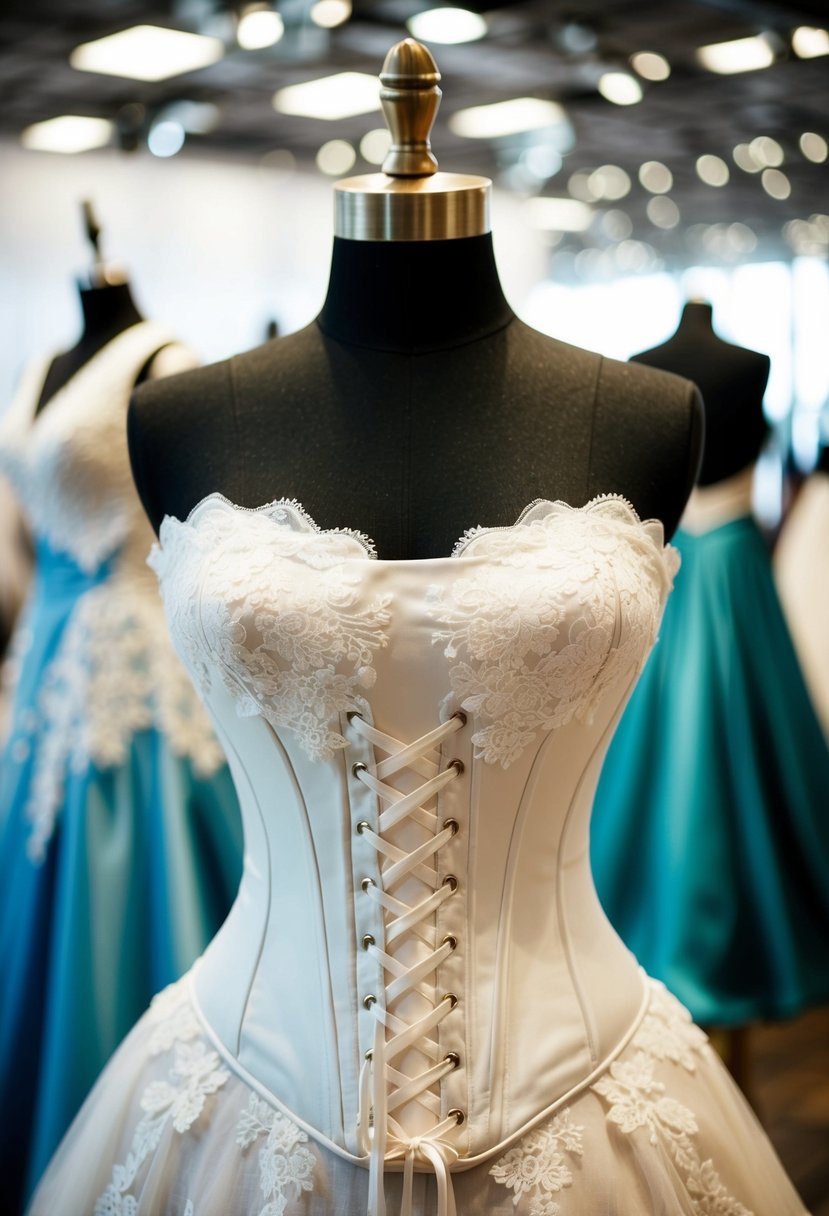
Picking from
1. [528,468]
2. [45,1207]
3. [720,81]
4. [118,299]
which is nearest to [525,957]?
[528,468]

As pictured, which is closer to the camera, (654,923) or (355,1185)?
(355,1185)

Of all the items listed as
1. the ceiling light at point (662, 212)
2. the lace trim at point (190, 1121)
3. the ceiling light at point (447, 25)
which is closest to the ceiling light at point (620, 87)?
the ceiling light at point (447, 25)

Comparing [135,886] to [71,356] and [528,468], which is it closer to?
[71,356]

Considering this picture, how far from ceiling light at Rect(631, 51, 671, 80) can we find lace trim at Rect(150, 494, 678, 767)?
10.7 ft

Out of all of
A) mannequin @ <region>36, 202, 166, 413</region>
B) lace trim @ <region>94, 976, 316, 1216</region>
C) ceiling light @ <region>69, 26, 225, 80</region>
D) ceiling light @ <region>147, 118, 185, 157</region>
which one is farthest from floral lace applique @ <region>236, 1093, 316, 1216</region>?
ceiling light @ <region>147, 118, 185, 157</region>

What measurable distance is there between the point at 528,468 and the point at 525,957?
46 centimetres

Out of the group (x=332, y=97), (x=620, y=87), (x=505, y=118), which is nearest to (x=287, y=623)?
(x=620, y=87)

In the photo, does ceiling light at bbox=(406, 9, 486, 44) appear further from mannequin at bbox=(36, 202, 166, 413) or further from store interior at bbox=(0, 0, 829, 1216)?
mannequin at bbox=(36, 202, 166, 413)

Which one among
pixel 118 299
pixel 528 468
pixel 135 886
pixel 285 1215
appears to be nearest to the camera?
pixel 285 1215

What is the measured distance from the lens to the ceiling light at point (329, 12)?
10.4 ft

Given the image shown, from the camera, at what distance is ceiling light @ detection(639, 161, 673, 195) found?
6.66 m

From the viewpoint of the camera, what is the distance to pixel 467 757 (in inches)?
40.4

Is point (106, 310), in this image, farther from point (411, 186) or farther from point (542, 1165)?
point (542, 1165)

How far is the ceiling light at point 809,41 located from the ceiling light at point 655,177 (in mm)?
3460
